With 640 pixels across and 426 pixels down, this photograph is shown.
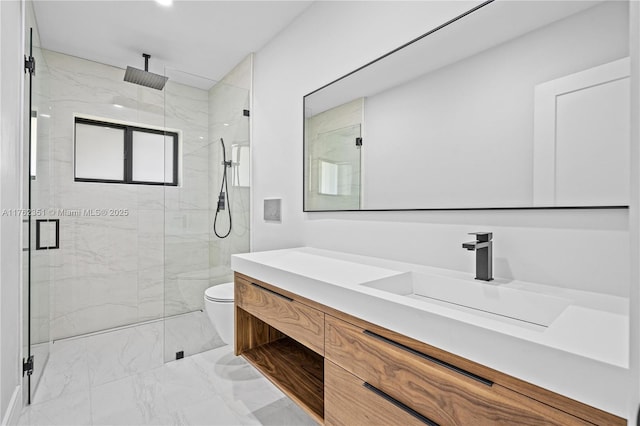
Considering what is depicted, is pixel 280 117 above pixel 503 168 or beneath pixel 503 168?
above

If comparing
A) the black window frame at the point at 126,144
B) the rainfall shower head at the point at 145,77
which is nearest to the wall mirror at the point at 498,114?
the rainfall shower head at the point at 145,77

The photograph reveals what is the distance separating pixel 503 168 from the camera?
4.07ft

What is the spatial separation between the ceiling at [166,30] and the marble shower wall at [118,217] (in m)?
0.24

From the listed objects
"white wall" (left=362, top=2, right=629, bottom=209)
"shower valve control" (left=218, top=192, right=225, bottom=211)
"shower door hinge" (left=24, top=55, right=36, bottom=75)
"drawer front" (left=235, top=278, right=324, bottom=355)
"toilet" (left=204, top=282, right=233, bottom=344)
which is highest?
"shower door hinge" (left=24, top=55, right=36, bottom=75)

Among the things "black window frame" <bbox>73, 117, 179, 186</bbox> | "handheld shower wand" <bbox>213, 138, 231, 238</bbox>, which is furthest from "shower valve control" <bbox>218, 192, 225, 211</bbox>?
"black window frame" <bbox>73, 117, 179, 186</bbox>

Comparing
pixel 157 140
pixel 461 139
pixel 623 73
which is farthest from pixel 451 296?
pixel 157 140

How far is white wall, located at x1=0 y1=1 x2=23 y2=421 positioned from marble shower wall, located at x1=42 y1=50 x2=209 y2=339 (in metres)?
0.89

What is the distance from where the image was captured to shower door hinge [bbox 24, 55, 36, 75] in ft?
6.22

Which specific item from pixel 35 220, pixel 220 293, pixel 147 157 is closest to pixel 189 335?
pixel 220 293

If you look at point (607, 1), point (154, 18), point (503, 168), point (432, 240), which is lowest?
point (432, 240)

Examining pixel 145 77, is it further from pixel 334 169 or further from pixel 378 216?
pixel 378 216

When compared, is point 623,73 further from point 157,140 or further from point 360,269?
point 157,140

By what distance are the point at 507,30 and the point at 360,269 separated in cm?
109

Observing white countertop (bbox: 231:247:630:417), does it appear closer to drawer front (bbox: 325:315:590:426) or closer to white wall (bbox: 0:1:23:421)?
drawer front (bbox: 325:315:590:426)
